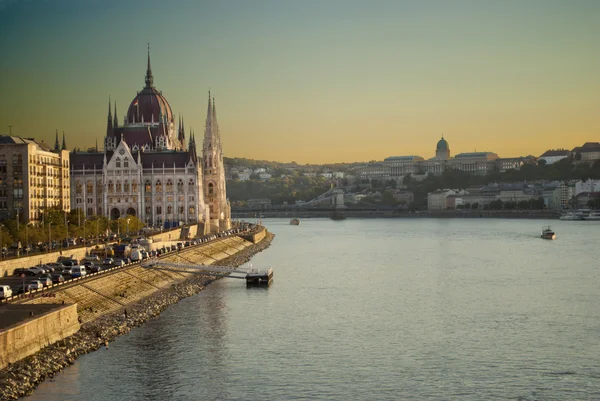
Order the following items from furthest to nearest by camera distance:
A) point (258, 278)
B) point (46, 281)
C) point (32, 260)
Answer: point (258, 278) → point (32, 260) → point (46, 281)

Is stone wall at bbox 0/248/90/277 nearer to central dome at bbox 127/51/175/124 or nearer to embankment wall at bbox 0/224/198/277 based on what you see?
embankment wall at bbox 0/224/198/277

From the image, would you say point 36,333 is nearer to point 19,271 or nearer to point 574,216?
point 19,271

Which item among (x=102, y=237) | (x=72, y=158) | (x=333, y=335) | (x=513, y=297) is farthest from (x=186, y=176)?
(x=333, y=335)

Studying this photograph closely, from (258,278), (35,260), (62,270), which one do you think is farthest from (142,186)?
(62,270)

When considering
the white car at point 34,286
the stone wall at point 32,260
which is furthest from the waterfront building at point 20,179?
the white car at point 34,286

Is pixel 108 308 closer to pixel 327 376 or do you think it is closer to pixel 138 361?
pixel 138 361

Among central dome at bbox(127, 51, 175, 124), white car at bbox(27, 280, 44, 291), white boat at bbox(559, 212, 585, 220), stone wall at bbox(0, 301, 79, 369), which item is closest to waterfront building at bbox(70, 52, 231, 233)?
central dome at bbox(127, 51, 175, 124)

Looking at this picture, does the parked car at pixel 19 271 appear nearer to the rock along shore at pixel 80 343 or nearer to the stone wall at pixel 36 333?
the rock along shore at pixel 80 343
